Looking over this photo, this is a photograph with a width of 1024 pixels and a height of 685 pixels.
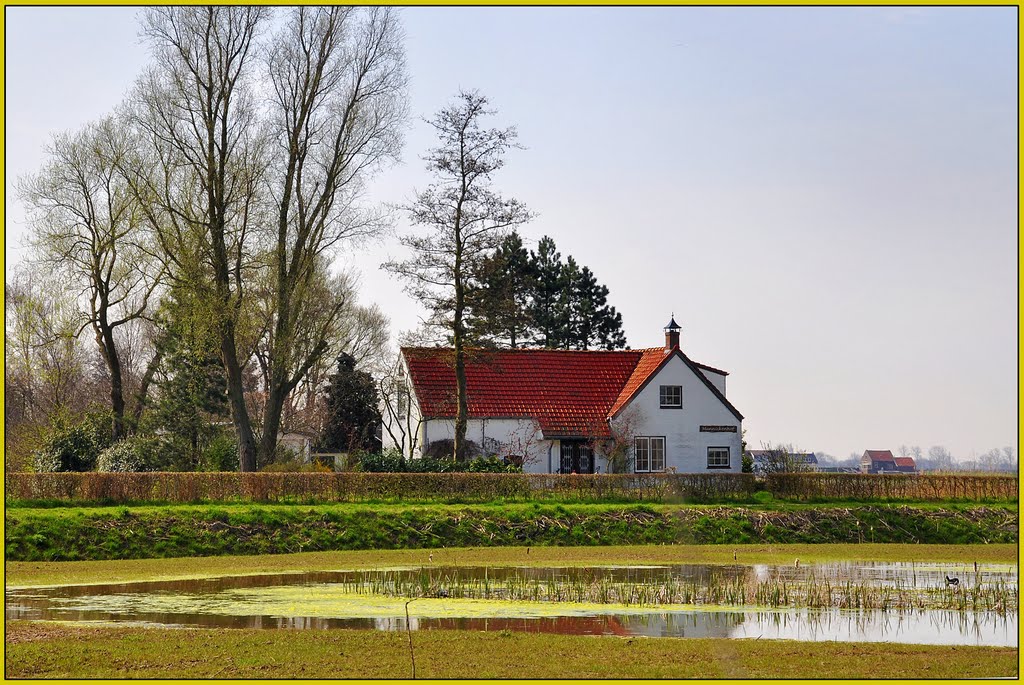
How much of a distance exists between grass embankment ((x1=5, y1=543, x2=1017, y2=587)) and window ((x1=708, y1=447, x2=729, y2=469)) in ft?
50.2

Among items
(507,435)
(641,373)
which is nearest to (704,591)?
(507,435)

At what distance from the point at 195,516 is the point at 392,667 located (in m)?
19.5

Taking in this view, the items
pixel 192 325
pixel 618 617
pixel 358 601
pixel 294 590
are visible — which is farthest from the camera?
pixel 192 325

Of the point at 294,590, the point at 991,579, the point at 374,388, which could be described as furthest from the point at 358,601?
the point at 374,388

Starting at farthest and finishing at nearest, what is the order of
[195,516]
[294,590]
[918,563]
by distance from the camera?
[195,516] → [918,563] → [294,590]

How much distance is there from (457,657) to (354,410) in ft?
149

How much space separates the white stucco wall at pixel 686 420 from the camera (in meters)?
49.1

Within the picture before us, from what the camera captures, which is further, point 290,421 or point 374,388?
point 290,421

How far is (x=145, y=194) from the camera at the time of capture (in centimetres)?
4553

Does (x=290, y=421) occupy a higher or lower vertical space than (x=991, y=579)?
higher

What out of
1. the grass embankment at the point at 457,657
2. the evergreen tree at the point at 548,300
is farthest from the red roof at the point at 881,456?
the grass embankment at the point at 457,657

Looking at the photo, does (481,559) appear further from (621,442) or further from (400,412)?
(400,412)

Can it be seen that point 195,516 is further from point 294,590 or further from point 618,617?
point 618,617

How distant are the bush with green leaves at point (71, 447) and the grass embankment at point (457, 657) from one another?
24285 mm
